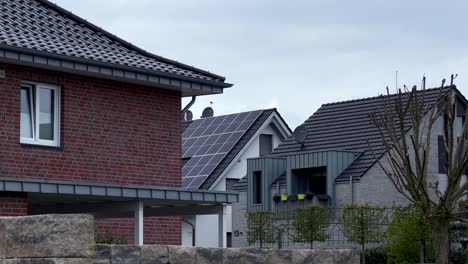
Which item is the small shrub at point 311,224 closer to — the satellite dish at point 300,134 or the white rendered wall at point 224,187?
the satellite dish at point 300,134

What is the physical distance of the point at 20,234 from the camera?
10.4m

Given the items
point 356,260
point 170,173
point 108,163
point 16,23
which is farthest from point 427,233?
point 356,260

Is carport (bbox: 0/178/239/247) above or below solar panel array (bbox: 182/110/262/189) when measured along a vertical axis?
below

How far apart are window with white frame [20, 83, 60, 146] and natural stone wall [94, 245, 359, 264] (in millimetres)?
9179

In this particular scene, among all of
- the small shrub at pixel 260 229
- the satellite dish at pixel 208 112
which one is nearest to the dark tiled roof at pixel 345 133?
the small shrub at pixel 260 229

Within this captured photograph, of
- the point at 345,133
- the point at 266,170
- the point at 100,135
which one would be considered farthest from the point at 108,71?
the point at 266,170

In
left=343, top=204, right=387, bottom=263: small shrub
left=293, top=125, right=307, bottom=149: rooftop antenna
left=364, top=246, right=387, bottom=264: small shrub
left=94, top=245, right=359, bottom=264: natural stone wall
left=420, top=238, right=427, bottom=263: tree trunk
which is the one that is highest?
left=293, top=125, right=307, bottom=149: rooftop antenna

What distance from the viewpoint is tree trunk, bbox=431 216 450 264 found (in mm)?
19109

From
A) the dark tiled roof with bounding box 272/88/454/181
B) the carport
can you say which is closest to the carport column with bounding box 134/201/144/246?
the carport

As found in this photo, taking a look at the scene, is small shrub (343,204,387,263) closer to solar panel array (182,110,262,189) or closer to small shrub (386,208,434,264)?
small shrub (386,208,434,264)

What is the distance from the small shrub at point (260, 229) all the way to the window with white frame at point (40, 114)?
597 inches

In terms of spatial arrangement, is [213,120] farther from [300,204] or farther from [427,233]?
[427,233]

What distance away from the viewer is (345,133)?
47188 millimetres

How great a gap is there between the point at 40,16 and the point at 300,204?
23.1m
